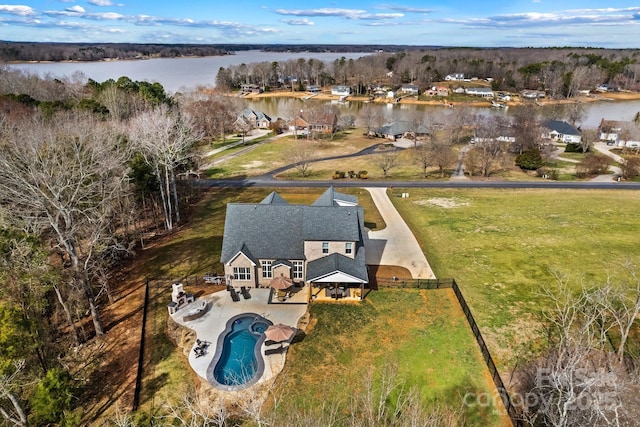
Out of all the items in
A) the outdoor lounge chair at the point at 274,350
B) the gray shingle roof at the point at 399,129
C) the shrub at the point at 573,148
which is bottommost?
the outdoor lounge chair at the point at 274,350

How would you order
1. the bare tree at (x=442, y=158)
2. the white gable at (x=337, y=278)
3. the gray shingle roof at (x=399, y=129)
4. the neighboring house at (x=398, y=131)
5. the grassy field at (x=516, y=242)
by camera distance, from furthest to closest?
the neighboring house at (x=398, y=131), the gray shingle roof at (x=399, y=129), the bare tree at (x=442, y=158), the white gable at (x=337, y=278), the grassy field at (x=516, y=242)

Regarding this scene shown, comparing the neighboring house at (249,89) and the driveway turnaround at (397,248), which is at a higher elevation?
the neighboring house at (249,89)

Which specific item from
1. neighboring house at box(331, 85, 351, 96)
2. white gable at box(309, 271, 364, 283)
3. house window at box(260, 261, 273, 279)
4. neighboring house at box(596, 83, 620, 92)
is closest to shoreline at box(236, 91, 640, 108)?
neighboring house at box(331, 85, 351, 96)

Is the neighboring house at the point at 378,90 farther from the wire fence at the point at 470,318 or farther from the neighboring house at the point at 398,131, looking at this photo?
the wire fence at the point at 470,318

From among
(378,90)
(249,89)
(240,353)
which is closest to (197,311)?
(240,353)

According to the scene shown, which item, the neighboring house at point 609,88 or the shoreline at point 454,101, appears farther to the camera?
the neighboring house at point 609,88

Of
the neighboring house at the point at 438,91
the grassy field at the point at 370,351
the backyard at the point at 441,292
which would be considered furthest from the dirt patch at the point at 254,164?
the neighboring house at the point at 438,91

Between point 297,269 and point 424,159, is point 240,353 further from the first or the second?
point 424,159
